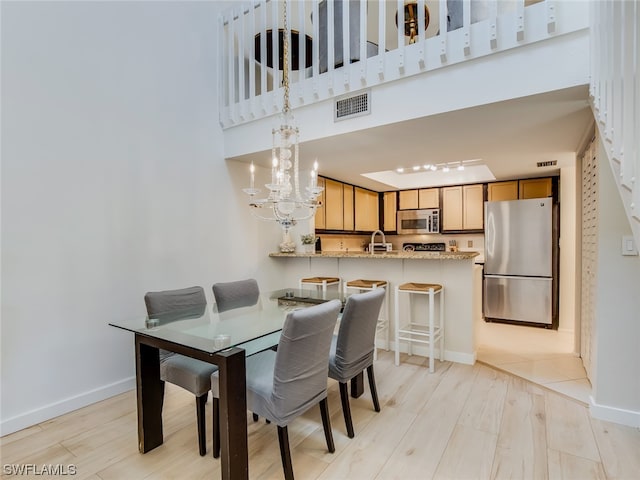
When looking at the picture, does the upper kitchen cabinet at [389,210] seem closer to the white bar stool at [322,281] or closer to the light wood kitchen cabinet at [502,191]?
the light wood kitchen cabinet at [502,191]

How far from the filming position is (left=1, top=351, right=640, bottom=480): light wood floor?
173 cm

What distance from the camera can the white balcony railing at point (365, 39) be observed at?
2.03 m

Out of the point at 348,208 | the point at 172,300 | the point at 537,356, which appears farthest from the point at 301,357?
the point at 348,208

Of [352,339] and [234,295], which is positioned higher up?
[234,295]

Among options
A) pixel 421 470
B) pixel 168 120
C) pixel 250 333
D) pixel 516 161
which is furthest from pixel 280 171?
pixel 516 161

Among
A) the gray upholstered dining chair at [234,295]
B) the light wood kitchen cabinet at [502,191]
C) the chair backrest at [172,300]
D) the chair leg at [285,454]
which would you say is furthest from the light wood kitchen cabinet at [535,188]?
the chair leg at [285,454]

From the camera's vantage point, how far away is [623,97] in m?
1.36

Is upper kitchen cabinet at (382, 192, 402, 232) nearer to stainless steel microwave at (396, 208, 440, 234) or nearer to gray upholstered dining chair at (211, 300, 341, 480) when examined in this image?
→ stainless steel microwave at (396, 208, 440, 234)

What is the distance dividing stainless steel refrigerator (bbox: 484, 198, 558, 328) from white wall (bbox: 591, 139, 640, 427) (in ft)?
7.38

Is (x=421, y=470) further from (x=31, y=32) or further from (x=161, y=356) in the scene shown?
(x=31, y=32)

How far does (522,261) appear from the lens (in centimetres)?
436

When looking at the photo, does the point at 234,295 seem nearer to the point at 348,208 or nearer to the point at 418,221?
the point at 348,208

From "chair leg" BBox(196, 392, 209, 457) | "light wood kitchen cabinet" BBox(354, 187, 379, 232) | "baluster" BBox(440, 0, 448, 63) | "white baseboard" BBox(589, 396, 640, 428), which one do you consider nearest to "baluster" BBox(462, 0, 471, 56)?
"baluster" BBox(440, 0, 448, 63)

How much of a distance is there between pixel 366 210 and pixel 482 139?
2.97 metres
